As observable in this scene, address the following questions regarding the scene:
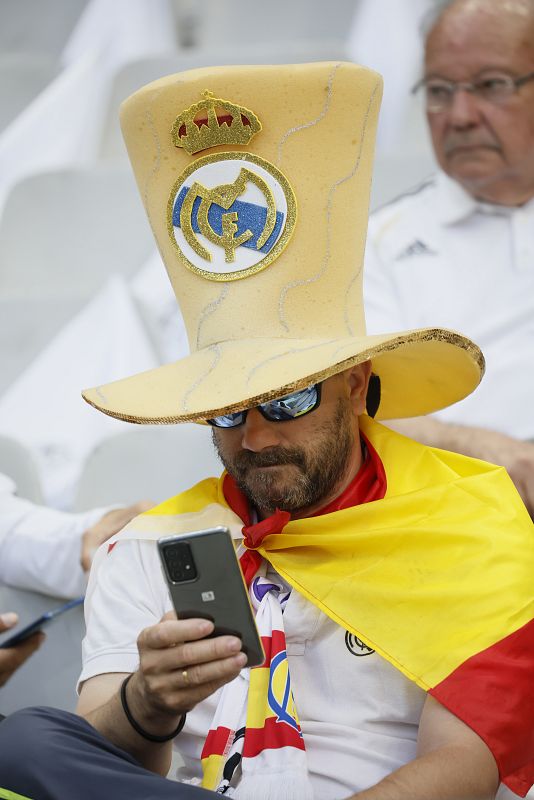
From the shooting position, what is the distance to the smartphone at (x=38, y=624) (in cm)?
232

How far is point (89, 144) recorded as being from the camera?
15.9 feet

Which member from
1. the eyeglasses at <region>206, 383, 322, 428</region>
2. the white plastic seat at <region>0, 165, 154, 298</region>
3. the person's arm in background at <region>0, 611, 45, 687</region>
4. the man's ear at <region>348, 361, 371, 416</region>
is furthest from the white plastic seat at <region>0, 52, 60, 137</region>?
the eyeglasses at <region>206, 383, 322, 428</region>

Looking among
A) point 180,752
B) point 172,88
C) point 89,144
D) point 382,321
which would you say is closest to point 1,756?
point 180,752

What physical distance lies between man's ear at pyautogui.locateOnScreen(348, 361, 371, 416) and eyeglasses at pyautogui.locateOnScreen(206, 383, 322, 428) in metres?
0.13

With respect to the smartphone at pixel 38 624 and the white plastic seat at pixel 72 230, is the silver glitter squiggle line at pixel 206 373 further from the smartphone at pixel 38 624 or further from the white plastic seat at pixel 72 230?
the white plastic seat at pixel 72 230

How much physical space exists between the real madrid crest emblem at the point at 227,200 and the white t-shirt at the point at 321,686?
1.58 ft

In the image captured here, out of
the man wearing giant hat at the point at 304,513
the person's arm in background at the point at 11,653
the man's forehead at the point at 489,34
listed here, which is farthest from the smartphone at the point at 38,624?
the man's forehead at the point at 489,34

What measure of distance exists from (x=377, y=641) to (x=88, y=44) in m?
3.97

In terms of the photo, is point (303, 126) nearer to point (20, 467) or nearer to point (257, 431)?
point (257, 431)

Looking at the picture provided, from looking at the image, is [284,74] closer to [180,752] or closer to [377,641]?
[377,641]

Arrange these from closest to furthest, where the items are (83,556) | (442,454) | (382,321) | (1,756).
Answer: (1,756)
(442,454)
(83,556)
(382,321)

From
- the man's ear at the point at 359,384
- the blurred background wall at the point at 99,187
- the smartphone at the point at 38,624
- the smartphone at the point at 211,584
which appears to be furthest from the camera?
the blurred background wall at the point at 99,187

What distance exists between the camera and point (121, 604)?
178cm

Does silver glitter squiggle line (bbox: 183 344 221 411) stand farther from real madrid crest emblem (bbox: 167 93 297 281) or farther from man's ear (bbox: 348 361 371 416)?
man's ear (bbox: 348 361 371 416)
